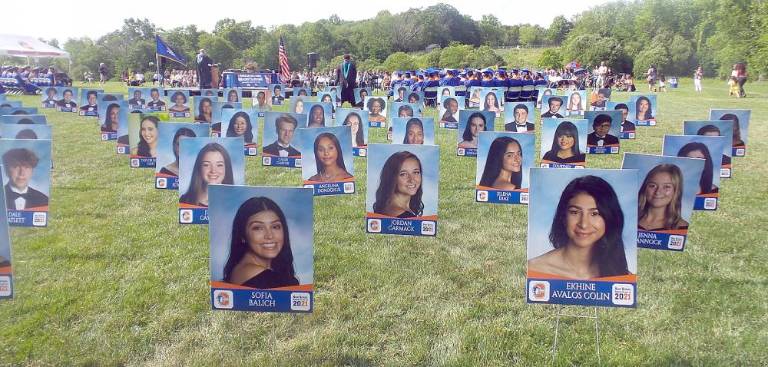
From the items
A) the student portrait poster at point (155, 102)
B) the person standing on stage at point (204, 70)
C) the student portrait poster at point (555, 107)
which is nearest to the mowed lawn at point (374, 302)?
the student portrait poster at point (555, 107)

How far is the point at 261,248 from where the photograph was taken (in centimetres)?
373

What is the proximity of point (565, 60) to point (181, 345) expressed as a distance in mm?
71753

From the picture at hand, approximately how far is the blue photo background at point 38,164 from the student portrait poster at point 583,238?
4521 millimetres

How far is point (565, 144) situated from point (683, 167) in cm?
315

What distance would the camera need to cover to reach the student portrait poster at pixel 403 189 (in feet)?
17.4

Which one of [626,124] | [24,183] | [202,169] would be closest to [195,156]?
[202,169]

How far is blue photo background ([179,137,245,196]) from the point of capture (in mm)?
5629

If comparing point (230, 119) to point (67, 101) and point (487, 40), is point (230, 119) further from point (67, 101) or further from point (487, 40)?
point (487, 40)

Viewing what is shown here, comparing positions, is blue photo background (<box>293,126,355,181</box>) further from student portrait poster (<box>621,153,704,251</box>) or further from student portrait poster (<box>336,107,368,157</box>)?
student portrait poster (<box>621,153,704,251</box>)

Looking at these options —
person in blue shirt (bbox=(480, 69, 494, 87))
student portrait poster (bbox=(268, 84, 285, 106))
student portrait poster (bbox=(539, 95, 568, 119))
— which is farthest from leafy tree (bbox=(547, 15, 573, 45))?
student portrait poster (bbox=(539, 95, 568, 119))

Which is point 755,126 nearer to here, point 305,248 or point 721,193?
point 721,193

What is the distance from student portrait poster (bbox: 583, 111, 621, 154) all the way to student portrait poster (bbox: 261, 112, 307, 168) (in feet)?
16.9

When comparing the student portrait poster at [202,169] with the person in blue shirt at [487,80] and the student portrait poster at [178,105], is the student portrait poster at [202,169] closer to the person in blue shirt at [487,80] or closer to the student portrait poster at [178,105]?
the student portrait poster at [178,105]

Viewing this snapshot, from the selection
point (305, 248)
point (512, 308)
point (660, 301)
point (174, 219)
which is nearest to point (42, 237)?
point (174, 219)
